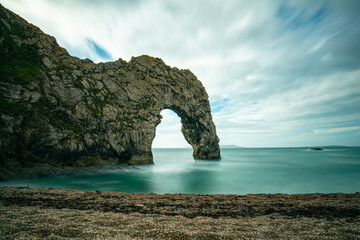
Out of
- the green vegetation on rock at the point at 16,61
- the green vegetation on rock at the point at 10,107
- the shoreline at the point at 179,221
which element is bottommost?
the shoreline at the point at 179,221

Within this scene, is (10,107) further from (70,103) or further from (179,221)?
(179,221)

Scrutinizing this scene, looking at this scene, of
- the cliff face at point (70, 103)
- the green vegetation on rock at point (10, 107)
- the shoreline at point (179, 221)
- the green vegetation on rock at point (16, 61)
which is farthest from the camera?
the green vegetation on rock at point (16, 61)

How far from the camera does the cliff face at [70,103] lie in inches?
650

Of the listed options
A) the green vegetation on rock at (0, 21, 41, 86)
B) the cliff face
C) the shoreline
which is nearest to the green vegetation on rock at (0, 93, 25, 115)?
the cliff face

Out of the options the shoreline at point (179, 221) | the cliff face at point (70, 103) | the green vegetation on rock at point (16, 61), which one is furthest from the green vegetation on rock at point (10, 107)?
the shoreline at point (179, 221)

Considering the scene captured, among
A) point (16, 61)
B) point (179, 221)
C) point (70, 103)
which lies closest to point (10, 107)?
point (70, 103)

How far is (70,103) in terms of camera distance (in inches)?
846

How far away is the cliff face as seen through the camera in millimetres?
16516

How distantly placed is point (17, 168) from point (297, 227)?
23.8m

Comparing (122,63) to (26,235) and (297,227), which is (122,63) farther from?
(297,227)

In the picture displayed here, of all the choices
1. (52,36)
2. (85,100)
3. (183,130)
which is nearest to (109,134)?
(85,100)

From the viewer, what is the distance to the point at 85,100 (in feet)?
75.9

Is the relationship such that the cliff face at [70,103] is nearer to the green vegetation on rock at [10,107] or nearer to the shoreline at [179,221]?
the green vegetation on rock at [10,107]

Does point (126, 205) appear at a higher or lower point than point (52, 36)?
lower
